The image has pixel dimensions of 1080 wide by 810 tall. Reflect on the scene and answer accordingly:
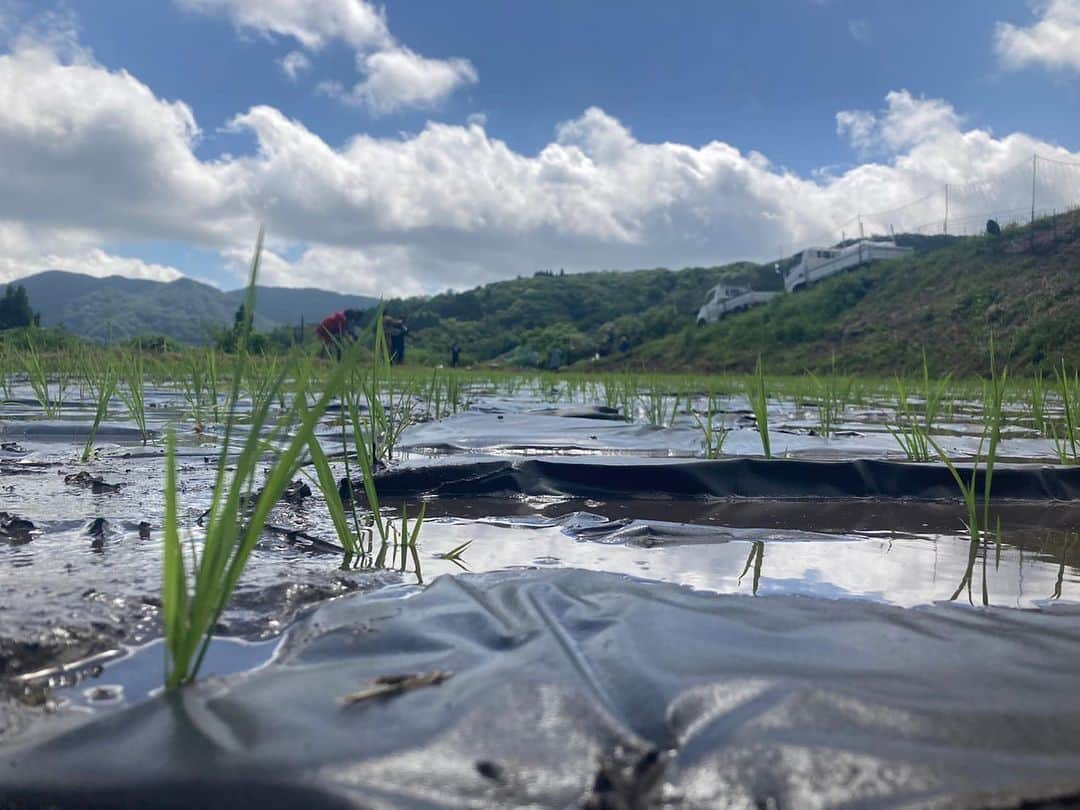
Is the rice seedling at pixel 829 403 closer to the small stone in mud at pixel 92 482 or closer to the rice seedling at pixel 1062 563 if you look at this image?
the rice seedling at pixel 1062 563

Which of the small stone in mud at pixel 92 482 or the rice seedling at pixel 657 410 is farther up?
the rice seedling at pixel 657 410

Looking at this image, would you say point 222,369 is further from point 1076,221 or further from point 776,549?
point 1076,221

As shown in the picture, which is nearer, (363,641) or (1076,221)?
(363,641)

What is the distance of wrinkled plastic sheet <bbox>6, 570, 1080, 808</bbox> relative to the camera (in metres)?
0.72

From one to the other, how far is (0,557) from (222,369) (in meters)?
5.75

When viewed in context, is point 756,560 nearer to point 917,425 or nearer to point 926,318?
point 917,425

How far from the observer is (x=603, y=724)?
82cm

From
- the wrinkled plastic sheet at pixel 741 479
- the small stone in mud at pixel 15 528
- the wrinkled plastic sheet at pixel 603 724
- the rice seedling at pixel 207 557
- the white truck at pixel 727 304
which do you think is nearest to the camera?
the wrinkled plastic sheet at pixel 603 724

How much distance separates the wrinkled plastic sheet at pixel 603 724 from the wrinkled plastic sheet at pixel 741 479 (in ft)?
5.25

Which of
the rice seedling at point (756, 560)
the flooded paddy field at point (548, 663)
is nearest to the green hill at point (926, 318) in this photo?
the rice seedling at point (756, 560)

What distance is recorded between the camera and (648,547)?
1.96 meters

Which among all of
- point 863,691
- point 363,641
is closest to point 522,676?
point 363,641

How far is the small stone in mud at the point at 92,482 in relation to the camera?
2.32m

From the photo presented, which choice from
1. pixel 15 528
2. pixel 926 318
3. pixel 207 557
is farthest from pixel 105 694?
pixel 926 318
